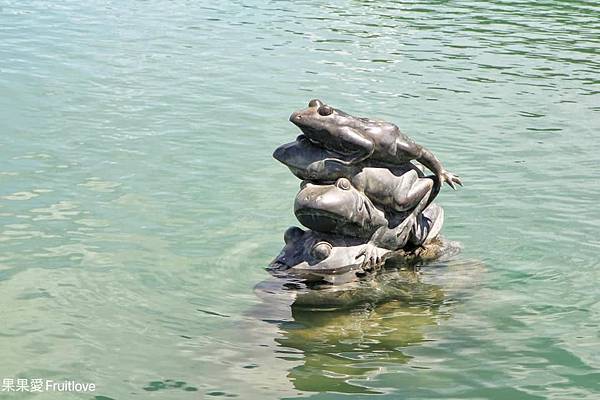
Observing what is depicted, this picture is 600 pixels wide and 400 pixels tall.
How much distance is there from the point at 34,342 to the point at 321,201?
2015 millimetres

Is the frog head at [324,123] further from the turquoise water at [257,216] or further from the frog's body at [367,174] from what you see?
the turquoise water at [257,216]

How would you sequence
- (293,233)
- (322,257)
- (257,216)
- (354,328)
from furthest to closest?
(257,216) < (293,233) < (322,257) < (354,328)

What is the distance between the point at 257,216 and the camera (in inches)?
389

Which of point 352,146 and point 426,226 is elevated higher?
point 352,146

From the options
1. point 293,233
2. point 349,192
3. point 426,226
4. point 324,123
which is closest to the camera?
point 324,123

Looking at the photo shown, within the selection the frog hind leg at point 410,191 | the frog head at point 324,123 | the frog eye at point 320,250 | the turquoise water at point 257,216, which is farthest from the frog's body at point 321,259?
the frog head at point 324,123

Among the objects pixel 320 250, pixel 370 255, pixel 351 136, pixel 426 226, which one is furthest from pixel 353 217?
pixel 426 226

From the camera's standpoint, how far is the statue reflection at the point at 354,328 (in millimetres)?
6438

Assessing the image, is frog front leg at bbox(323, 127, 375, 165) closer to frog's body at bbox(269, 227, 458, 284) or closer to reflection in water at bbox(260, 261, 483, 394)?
frog's body at bbox(269, 227, 458, 284)

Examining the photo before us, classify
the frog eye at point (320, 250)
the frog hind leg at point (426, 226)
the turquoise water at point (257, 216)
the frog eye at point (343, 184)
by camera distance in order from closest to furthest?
the turquoise water at point (257, 216), the frog eye at point (343, 184), the frog eye at point (320, 250), the frog hind leg at point (426, 226)

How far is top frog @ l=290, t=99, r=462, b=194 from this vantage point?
721cm

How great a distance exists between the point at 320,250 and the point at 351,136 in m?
0.80

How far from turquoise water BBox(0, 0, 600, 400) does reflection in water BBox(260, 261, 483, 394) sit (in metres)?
0.02

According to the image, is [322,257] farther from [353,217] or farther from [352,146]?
[352,146]
